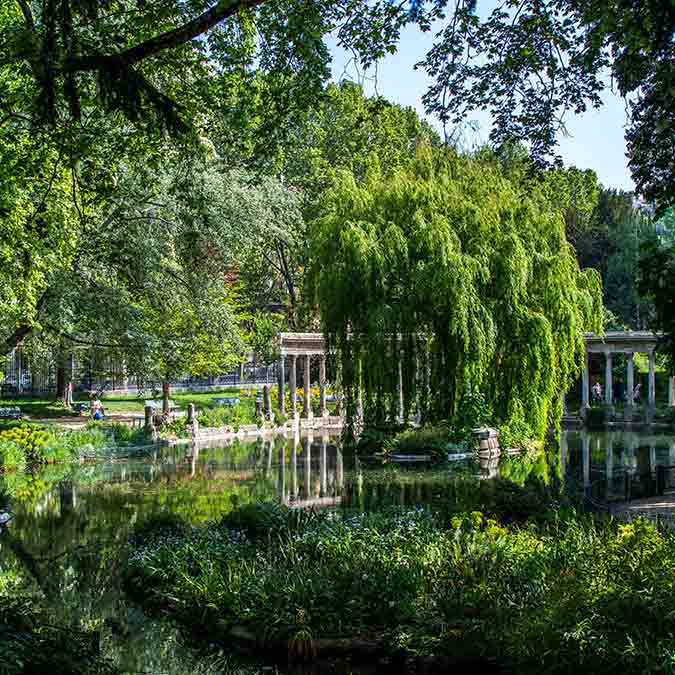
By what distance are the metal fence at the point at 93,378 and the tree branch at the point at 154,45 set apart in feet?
69.6

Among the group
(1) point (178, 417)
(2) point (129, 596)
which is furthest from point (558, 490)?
(1) point (178, 417)

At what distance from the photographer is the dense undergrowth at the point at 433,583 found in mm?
8039

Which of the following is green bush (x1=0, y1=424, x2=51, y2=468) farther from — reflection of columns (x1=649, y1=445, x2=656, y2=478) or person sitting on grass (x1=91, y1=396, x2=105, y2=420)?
reflection of columns (x1=649, y1=445, x2=656, y2=478)

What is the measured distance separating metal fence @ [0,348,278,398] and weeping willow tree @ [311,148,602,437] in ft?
25.3

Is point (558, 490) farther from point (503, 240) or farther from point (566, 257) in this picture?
point (566, 257)

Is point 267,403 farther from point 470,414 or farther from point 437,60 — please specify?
point 437,60

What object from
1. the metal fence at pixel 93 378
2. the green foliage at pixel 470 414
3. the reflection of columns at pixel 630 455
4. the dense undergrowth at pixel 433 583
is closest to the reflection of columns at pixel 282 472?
the green foliage at pixel 470 414

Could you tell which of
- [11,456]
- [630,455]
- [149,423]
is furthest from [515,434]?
[11,456]

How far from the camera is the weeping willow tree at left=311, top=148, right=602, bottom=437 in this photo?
24641mm

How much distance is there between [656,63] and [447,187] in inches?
631

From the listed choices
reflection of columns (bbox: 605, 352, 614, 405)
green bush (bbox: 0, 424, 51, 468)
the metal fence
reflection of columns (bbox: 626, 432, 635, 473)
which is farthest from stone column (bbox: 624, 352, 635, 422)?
green bush (bbox: 0, 424, 51, 468)

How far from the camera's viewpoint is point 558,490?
16.6 m

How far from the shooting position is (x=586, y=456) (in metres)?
30.2

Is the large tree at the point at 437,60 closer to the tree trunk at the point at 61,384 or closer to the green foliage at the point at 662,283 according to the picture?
the green foliage at the point at 662,283
